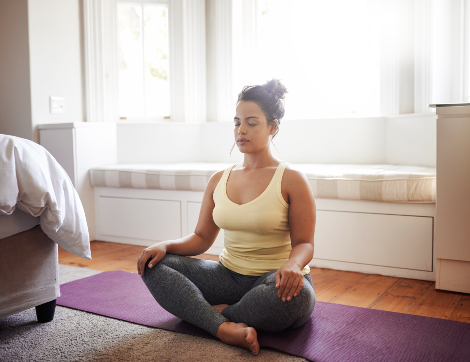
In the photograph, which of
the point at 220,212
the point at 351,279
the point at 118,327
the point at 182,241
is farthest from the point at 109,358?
the point at 351,279

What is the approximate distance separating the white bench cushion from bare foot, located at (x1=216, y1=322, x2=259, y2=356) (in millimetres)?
838

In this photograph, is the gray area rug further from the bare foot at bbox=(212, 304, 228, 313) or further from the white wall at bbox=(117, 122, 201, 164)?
the white wall at bbox=(117, 122, 201, 164)

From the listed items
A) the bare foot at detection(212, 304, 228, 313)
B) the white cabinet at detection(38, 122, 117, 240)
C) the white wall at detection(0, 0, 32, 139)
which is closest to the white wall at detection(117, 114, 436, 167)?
the white cabinet at detection(38, 122, 117, 240)

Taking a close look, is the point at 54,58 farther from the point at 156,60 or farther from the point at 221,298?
the point at 221,298

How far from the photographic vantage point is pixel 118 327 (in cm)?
166

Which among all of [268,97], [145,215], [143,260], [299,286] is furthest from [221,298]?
[145,215]

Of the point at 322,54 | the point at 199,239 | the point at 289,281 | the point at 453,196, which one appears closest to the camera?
the point at 289,281

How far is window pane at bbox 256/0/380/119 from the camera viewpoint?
344cm

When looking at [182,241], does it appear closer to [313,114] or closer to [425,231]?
[425,231]

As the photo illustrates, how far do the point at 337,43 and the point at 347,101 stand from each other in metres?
0.46

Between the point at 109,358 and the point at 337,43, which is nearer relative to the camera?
the point at 109,358

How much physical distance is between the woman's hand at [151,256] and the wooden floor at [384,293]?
0.79 meters

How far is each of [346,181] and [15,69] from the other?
250 cm

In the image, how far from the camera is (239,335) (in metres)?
1.41
